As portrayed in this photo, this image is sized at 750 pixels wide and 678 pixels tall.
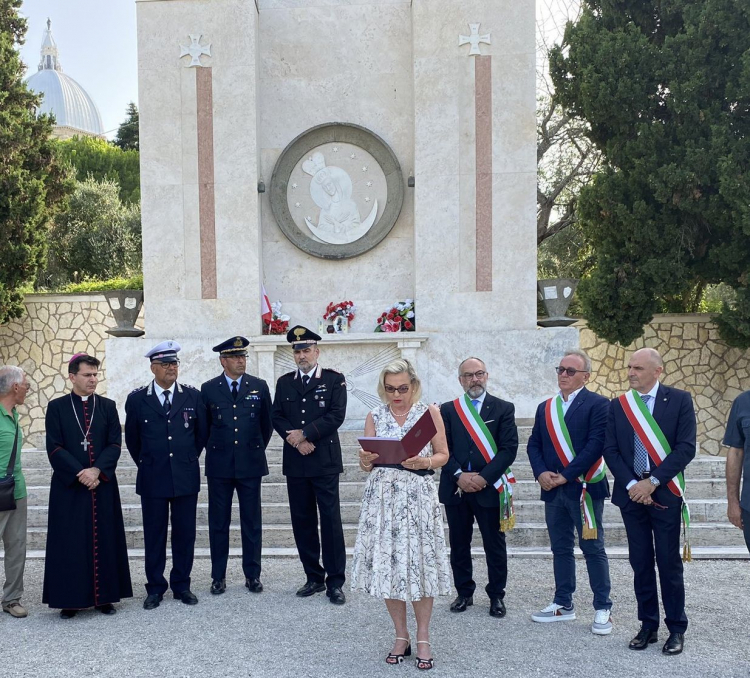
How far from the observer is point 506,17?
1002 centimetres

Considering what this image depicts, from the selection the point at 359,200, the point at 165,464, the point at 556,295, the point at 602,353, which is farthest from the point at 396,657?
the point at 602,353

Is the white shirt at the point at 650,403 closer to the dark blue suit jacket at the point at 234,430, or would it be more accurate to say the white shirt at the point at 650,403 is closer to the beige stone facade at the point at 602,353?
the dark blue suit jacket at the point at 234,430

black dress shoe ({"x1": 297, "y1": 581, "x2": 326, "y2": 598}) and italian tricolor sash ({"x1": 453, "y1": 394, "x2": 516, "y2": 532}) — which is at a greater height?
italian tricolor sash ({"x1": 453, "y1": 394, "x2": 516, "y2": 532})

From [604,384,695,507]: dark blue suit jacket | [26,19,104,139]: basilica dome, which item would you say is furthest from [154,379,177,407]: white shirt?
[26,19,104,139]: basilica dome

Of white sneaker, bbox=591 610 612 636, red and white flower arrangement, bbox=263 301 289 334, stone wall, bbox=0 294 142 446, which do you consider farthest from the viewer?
stone wall, bbox=0 294 142 446

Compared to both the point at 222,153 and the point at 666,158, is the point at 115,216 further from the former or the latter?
the point at 666,158

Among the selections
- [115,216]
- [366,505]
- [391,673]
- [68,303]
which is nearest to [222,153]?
[68,303]

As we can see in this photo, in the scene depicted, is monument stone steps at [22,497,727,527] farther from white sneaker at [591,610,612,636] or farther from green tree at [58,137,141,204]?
green tree at [58,137,141,204]

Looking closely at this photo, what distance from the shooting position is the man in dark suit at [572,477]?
204 inches

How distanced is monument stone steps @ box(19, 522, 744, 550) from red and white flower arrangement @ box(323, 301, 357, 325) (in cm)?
337

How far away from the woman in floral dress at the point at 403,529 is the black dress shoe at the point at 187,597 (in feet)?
5.38

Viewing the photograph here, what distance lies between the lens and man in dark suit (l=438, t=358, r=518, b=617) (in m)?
5.45

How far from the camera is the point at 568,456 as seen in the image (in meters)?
5.30

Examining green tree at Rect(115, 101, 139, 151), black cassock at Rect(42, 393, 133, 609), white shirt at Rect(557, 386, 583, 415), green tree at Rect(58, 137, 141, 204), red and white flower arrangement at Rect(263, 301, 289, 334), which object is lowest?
black cassock at Rect(42, 393, 133, 609)
